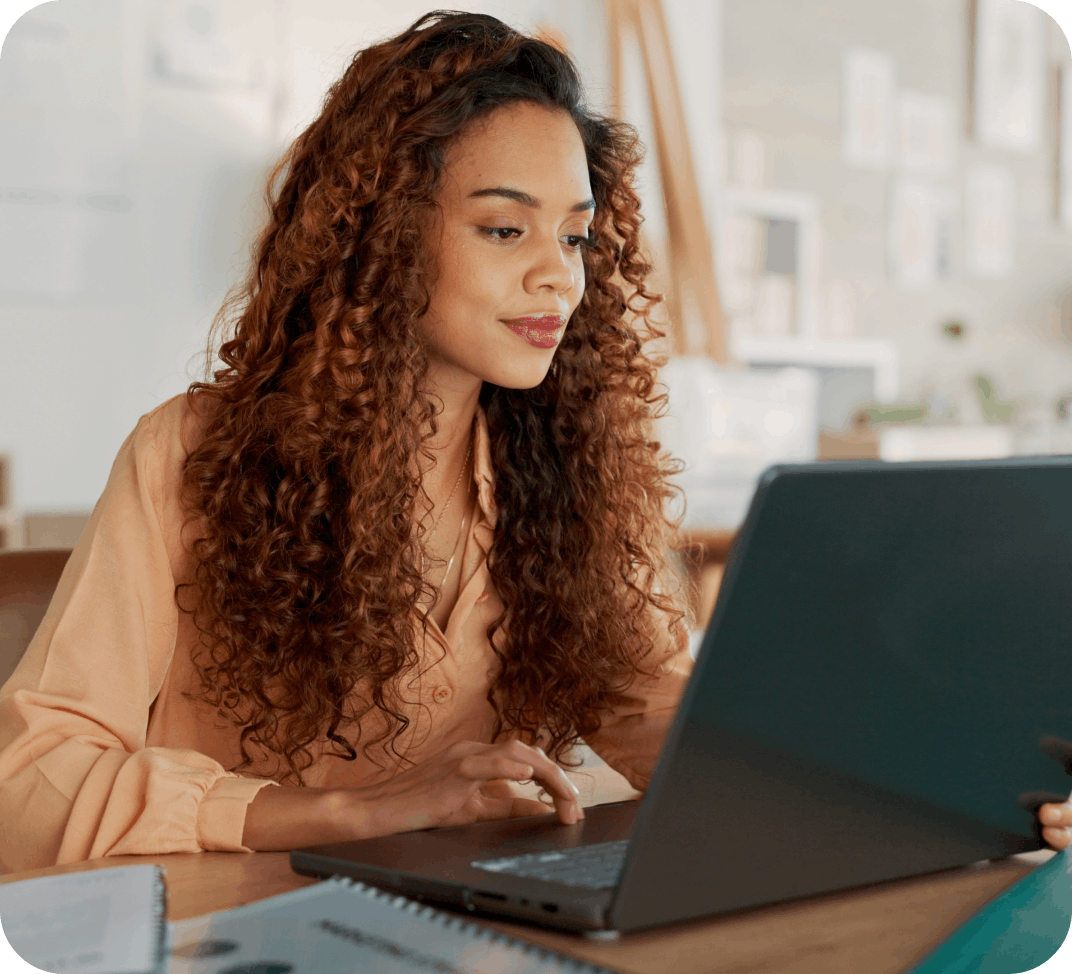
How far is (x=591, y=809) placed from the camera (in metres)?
0.91

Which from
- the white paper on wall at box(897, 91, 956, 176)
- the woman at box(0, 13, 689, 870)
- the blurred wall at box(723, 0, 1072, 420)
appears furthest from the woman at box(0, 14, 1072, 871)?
the white paper on wall at box(897, 91, 956, 176)

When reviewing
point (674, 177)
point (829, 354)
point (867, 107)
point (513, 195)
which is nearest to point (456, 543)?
point (513, 195)

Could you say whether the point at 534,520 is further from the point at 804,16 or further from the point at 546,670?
the point at 804,16

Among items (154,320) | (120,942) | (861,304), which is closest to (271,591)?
(120,942)

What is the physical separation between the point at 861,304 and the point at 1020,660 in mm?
4678

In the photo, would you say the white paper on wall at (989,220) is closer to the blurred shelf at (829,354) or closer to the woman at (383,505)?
the blurred shelf at (829,354)

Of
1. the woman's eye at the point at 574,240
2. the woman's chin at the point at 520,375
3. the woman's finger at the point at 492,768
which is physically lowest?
the woman's finger at the point at 492,768

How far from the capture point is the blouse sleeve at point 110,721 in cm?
87

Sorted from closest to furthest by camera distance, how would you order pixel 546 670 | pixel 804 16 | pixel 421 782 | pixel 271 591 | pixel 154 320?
pixel 421 782
pixel 271 591
pixel 546 670
pixel 154 320
pixel 804 16

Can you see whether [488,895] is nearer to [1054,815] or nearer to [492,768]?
[492,768]

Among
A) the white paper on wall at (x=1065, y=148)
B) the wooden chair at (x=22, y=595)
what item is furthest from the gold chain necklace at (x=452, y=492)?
the white paper on wall at (x=1065, y=148)

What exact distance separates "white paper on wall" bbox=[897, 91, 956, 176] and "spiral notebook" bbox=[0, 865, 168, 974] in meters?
5.31

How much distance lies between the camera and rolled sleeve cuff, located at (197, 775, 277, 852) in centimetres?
87

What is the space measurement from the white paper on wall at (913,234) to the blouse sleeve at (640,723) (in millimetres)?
4448
